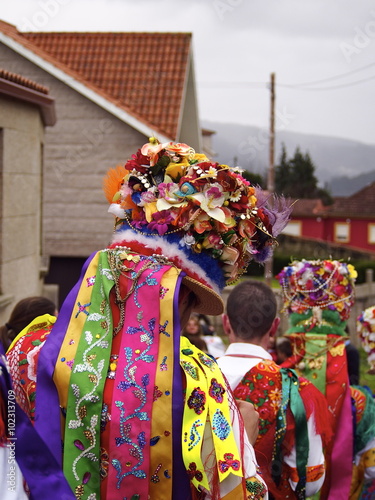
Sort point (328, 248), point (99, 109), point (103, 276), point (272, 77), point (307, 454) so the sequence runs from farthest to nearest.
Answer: point (328, 248)
point (272, 77)
point (99, 109)
point (307, 454)
point (103, 276)

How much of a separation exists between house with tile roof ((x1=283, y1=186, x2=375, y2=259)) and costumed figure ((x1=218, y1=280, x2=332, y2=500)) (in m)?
42.4

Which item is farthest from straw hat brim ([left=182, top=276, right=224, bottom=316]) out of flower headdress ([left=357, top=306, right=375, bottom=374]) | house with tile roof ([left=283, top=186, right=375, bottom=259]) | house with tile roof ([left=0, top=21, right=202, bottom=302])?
house with tile roof ([left=283, top=186, right=375, bottom=259])

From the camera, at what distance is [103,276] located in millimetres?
2008

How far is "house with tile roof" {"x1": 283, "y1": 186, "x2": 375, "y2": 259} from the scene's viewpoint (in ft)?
151

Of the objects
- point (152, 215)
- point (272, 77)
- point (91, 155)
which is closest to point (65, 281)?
point (91, 155)

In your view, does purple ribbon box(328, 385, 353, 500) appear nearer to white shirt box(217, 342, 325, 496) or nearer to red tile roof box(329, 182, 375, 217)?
white shirt box(217, 342, 325, 496)

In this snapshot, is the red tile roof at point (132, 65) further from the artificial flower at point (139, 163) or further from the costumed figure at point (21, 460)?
the costumed figure at point (21, 460)

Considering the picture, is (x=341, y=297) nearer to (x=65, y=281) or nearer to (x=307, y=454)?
(x=307, y=454)

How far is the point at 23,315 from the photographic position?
11.2 ft

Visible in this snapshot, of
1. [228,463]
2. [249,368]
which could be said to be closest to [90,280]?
[228,463]

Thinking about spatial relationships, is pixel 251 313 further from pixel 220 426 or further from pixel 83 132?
pixel 83 132

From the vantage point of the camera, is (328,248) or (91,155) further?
(328,248)

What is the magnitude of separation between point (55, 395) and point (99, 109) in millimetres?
11969

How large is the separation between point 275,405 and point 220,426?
106 centimetres
